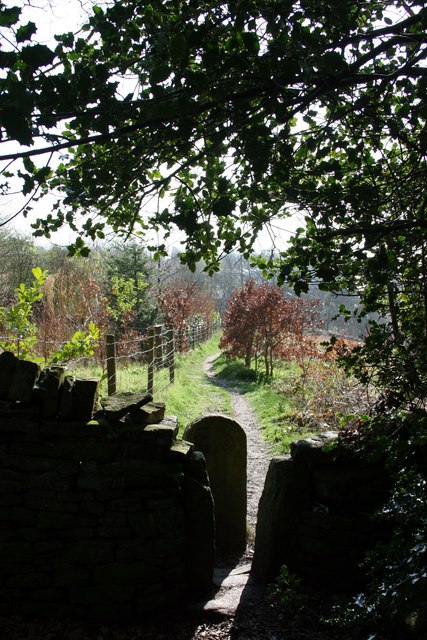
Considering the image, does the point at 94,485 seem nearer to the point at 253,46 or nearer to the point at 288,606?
the point at 288,606

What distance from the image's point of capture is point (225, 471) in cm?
510

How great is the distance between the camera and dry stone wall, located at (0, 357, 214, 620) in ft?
11.7

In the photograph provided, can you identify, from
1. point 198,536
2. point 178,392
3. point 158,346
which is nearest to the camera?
point 198,536

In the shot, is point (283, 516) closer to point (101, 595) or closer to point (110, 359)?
point (101, 595)

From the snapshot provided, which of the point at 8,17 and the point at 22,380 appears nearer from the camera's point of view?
the point at 8,17

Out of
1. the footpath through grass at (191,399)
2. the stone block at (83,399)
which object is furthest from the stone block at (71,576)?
the footpath through grass at (191,399)

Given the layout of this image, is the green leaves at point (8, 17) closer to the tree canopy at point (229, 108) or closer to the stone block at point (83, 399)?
the tree canopy at point (229, 108)

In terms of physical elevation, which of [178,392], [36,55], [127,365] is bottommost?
[178,392]

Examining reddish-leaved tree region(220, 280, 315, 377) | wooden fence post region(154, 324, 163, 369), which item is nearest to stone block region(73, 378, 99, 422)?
wooden fence post region(154, 324, 163, 369)

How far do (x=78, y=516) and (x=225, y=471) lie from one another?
1866 millimetres

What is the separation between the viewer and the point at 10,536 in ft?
11.7

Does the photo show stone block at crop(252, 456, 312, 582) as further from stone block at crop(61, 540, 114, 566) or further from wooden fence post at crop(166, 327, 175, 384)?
wooden fence post at crop(166, 327, 175, 384)

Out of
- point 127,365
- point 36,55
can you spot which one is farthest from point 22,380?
point 127,365

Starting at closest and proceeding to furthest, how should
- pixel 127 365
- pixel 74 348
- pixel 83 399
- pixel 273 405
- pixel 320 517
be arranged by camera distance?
pixel 83 399 < pixel 320 517 < pixel 74 348 < pixel 273 405 < pixel 127 365
